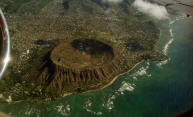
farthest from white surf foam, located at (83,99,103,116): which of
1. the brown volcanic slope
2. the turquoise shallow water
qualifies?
the brown volcanic slope

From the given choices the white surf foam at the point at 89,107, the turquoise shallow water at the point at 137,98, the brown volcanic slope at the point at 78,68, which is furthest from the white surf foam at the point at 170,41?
the white surf foam at the point at 89,107

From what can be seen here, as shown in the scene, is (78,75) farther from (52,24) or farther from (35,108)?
(52,24)

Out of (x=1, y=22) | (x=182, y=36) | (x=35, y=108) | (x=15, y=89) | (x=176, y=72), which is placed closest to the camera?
(x=1, y=22)

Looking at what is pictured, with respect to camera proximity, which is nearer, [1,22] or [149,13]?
[1,22]

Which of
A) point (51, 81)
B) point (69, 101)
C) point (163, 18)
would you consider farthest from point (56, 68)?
point (163, 18)

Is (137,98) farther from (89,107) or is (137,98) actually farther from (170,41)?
(170,41)

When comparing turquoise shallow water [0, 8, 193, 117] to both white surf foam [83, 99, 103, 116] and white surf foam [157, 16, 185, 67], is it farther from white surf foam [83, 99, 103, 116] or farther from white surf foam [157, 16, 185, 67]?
white surf foam [157, 16, 185, 67]
